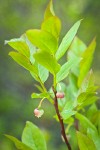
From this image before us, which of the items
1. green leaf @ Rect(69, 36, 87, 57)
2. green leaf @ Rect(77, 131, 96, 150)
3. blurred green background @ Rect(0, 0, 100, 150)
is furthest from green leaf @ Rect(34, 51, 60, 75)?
blurred green background @ Rect(0, 0, 100, 150)

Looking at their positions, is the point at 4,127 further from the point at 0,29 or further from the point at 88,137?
the point at 88,137

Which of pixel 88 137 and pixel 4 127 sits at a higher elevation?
pixel 4 127

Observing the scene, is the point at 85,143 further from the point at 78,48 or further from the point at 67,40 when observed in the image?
the point at 78,48

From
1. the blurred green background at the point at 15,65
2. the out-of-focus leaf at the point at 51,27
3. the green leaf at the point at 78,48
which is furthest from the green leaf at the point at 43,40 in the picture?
the blurred green background at the point at 15,65

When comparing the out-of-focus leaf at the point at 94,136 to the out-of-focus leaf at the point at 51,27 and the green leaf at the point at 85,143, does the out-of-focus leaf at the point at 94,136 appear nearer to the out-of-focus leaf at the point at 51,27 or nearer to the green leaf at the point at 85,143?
the green leaf at the point at 85,143

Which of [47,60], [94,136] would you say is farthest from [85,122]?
[47,60]

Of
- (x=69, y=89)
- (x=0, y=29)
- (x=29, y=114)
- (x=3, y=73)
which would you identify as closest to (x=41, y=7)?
(x=0, y=29)
